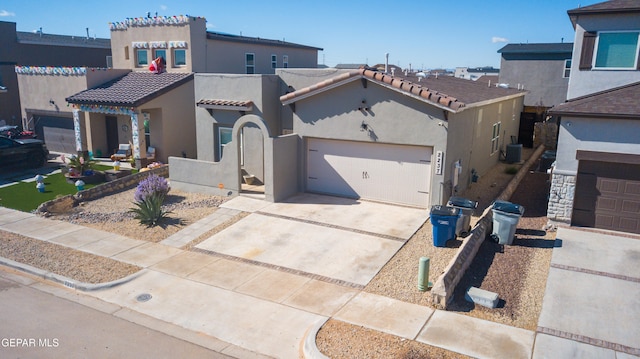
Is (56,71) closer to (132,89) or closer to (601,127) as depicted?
(132,89)

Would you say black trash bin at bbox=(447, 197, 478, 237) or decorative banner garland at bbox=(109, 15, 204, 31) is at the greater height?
decorative banner garland at bbox=(109, 15, 204, 31)

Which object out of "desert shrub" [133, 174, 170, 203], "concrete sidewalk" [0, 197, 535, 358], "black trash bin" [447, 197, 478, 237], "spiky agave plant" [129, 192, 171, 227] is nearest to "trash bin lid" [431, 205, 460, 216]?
"black trash bin" [447, 197, 478, 237]

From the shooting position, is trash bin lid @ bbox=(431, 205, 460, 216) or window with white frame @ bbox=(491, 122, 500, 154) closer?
trash bin lid @ bbox=(431, 205, 460, 216)

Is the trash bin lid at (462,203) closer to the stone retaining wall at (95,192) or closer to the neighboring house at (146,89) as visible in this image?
the stone retaining wall at (95,192)

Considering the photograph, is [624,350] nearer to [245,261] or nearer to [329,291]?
[329,291]

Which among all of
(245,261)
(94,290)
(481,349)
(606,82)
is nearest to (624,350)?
(481,349)

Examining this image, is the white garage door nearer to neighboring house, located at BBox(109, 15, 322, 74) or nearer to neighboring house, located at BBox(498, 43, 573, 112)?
neighboring house, located at BBox(109, 15, 322, 74)

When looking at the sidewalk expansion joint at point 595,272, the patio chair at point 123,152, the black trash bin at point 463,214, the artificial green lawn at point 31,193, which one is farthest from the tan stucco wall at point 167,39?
the sidewalk expansion joint at point 595,272
